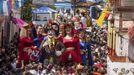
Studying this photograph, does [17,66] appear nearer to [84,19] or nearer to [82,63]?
[82,63]

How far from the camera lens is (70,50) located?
20828 millimetres

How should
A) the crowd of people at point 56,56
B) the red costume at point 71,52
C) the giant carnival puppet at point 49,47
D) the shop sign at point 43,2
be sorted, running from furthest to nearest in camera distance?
the shop sign at point 43,2 → the giant carnival puppet at point 49,47 → the red costume at point 71,52 → the crowd of people at point 56,56

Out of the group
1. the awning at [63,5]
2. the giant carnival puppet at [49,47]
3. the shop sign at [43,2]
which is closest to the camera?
the giant carnival puppet at [49,47]

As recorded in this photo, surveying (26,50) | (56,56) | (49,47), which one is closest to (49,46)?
(49,47)

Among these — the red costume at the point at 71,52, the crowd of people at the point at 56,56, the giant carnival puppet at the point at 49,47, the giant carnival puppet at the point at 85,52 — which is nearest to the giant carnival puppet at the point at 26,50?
the crowd of people at the point at 56,56

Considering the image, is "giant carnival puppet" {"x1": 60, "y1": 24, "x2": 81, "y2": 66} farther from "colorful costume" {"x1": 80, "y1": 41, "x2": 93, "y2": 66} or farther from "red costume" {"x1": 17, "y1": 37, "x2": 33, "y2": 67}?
"red costume" {"x1": 17, "y1": 37, "x2": 33, "y2": 67}

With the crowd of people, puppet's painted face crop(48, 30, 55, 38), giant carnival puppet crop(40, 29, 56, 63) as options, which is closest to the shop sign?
the crowd of people

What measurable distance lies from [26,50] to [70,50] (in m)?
2.02

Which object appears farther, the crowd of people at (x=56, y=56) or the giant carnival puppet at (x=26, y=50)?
the giant carnival puppet at (x=26, y=50)

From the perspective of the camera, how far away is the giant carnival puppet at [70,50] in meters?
20.8

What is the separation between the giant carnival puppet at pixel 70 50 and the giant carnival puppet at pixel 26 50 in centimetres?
131

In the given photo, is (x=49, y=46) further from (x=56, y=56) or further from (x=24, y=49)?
(x=24, y=49)

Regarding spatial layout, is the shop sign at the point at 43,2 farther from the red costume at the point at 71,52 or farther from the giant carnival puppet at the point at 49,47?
the red costume at the point at 71,52

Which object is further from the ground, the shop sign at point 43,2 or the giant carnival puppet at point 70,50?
the giant carnival puppet at point 70,50
